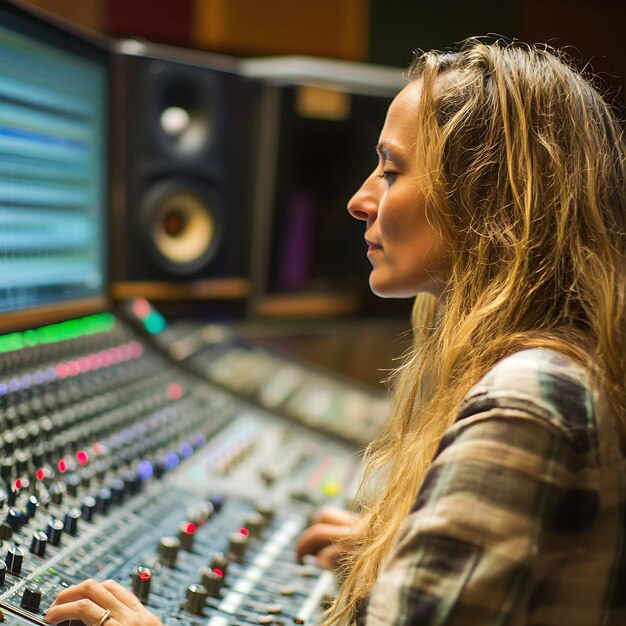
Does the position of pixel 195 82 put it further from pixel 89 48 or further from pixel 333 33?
pixel 333 33

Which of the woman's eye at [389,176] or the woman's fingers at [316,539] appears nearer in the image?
the woman's eye at [389,176]

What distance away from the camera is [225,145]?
2113mm

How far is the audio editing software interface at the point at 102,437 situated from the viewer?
882mm

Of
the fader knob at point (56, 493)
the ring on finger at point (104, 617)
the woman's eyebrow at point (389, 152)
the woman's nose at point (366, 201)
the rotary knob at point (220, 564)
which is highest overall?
the woman's eyebrow at point (389, 152)

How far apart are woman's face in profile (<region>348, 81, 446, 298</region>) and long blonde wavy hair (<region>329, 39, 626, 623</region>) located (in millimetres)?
18

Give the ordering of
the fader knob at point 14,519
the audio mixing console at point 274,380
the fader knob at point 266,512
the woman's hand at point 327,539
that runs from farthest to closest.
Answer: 1. the audio mixing console at point 274,380
2. the fader knob at point 266,512
3. the woman's hand at point 327,539
4. the fader knob at point 14,519

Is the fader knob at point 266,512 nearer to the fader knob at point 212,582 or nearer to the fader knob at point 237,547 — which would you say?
the fader knob at point 237,547

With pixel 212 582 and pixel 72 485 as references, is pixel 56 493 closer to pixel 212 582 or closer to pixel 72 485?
pixel 72 485

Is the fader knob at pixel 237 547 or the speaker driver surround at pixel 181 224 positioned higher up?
the speaker driver surround at pixel 181 224

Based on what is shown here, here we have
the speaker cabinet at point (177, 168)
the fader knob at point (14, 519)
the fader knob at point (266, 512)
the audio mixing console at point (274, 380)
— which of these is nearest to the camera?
the fader knob at point (14, 519)

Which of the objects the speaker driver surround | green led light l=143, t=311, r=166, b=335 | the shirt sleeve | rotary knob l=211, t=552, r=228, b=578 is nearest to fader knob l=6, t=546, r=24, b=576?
rotary knob l=211, t=552, r=228, b=578

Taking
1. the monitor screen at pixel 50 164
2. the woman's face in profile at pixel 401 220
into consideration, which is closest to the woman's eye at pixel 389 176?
the woman's face in profile at pixel 401 220

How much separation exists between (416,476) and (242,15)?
107 inches

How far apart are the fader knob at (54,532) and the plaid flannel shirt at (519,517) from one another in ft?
1.12
